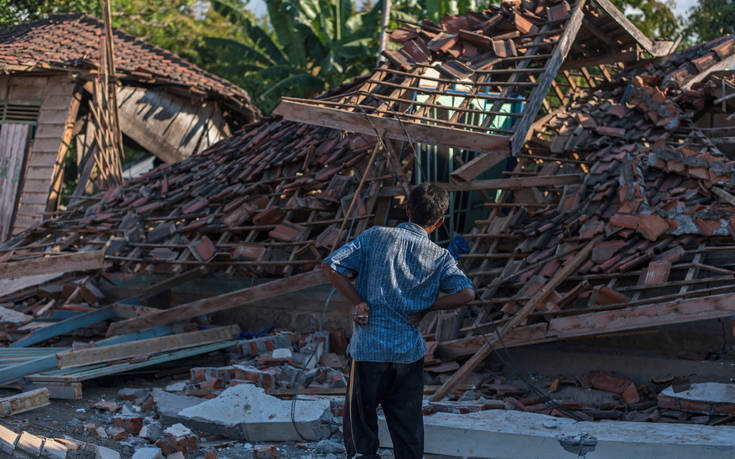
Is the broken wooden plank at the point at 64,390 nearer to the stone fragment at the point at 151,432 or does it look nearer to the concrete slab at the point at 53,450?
the stone fragment at the point at 151,432

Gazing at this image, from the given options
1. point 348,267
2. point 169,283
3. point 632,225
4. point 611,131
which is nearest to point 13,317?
point 169,283

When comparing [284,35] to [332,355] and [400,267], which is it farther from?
[400,267]

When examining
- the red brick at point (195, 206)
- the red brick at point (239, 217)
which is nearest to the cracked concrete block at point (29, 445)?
the red brick at point (239, 217)

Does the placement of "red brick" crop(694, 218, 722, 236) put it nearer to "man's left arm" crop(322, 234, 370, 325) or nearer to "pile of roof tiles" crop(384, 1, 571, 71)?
"pile of roof tiles" crop(384, 1, 571, 71)

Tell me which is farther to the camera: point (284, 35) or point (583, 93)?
point (284, 35)

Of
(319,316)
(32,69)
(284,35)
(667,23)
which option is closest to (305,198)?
(319,316)

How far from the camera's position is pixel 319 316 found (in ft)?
26.0

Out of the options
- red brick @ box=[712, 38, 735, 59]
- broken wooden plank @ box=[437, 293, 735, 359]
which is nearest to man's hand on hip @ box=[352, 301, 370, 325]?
broken wooden plank @ box=[437, 293, 735, 359]

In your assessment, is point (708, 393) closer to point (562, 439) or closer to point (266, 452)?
point (562, 439)

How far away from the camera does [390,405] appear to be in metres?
3.56

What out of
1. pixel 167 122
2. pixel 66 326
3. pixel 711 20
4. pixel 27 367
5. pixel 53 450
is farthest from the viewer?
pixel 711 20

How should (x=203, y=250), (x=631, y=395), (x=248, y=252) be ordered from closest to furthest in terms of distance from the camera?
(x=631, y=395) → (x=248, y=252) → (x=203, y=250)

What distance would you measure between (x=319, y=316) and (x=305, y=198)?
54.9 inches

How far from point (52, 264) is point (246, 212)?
2315mm
